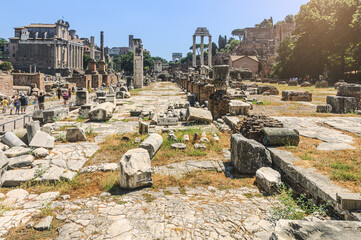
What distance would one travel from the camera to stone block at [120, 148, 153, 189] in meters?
4.39

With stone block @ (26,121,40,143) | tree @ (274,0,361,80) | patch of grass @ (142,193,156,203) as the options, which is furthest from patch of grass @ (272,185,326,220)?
tree @ (274,0,361,80)

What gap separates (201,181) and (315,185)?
183 cm

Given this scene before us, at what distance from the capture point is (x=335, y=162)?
4.66 m

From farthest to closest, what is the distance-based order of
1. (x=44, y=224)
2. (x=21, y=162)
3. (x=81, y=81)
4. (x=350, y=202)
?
(x=81, y=81) < (x=21, y=162) < (x=44, y=224) < (x=350, y=202)

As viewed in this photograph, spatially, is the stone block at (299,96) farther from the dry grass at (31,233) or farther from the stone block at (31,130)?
the dry grass at (31,233)

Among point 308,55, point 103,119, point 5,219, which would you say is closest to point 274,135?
point 5,219

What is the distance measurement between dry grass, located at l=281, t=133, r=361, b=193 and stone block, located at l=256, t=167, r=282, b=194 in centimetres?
52

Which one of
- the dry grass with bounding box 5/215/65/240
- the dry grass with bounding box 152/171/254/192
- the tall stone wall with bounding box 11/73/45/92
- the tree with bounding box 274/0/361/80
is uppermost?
the tree with bounding box 274/0/361/80

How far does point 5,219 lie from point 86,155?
2.84 metres

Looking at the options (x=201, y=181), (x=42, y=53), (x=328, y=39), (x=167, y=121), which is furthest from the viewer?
(x=42, y=53)

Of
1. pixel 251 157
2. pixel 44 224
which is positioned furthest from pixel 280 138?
pixel 44 224

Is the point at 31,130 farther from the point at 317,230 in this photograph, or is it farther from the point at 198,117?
the point at 317,230

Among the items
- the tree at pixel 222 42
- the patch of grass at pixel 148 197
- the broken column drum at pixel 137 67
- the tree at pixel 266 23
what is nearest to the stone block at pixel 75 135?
the patch of grass at pixel 148 197

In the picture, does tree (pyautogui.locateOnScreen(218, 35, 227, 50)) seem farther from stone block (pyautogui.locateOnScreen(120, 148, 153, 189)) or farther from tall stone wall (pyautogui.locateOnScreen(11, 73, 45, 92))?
stone block (pyautogui.locateOnScreen(120, 148, 153, 189))
